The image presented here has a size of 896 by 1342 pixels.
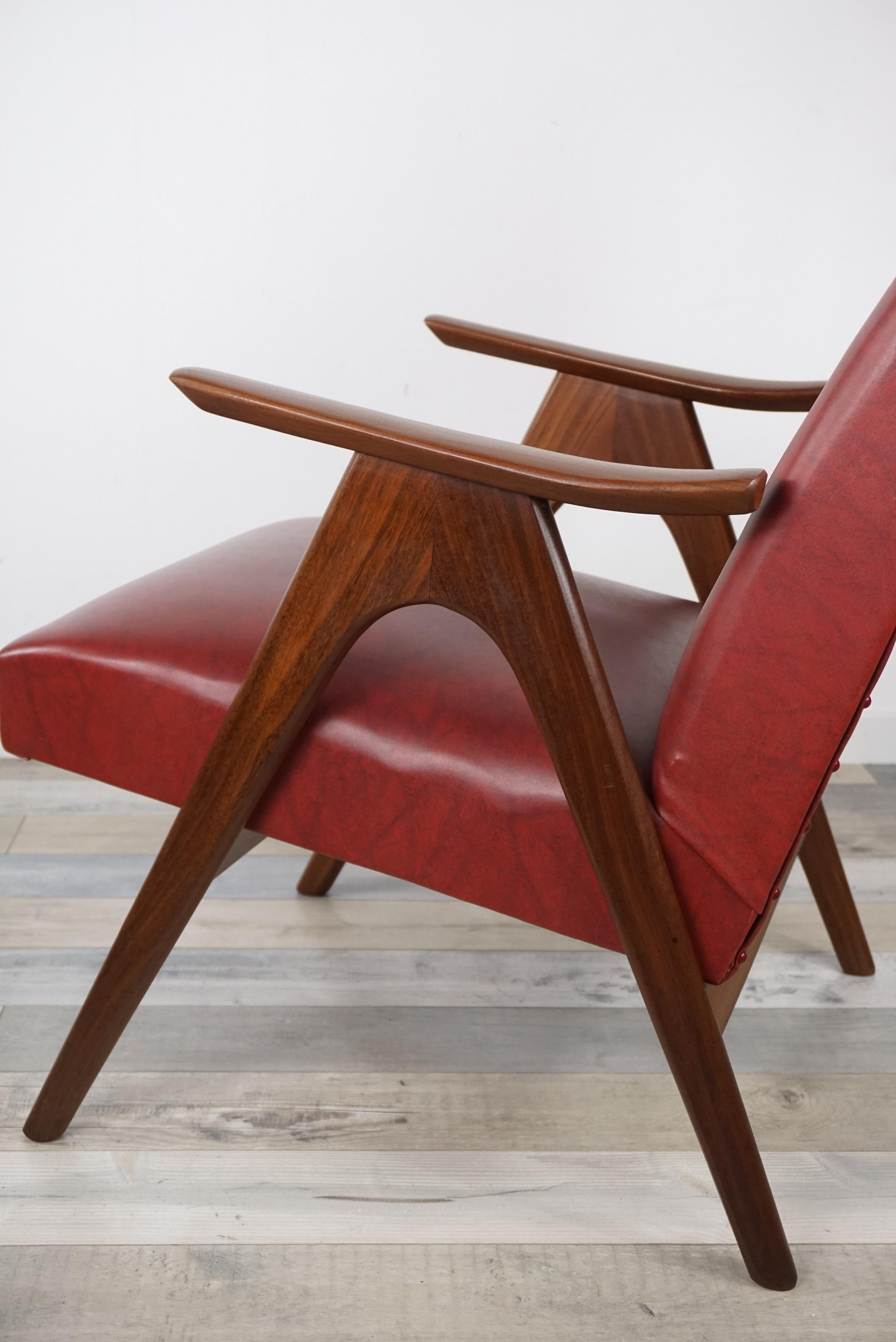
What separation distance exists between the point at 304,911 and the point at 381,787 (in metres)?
0.71

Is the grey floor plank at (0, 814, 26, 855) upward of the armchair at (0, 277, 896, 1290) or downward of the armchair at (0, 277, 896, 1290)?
downward

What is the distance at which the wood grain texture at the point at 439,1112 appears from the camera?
119 centimetres

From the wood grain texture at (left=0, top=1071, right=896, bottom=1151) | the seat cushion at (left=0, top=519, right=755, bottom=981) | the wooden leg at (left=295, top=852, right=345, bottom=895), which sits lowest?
the wooden leg at (left=295, top=852, right=345, bottom=895)

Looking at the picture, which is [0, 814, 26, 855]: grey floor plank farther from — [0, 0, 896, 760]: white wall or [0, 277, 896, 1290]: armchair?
[0, 277, 896, 1290]: armchair

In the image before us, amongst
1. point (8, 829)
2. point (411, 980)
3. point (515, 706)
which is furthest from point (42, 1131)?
point (8, 829)

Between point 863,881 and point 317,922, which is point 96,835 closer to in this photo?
point 317,922

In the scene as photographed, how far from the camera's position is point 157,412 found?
206cm

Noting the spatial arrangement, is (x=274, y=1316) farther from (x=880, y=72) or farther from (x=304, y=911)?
(x=880, y=72)

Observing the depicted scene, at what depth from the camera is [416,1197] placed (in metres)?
1.12

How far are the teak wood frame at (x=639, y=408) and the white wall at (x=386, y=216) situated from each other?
0.63m

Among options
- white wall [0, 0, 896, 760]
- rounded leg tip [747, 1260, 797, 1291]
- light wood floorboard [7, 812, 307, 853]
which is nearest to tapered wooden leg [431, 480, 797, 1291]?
rounded leg tip [747, 1260, 797, 1291]

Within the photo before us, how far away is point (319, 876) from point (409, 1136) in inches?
19.5

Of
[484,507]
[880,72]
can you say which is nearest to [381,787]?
[484,507]

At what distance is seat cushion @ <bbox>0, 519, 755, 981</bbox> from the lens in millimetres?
943
